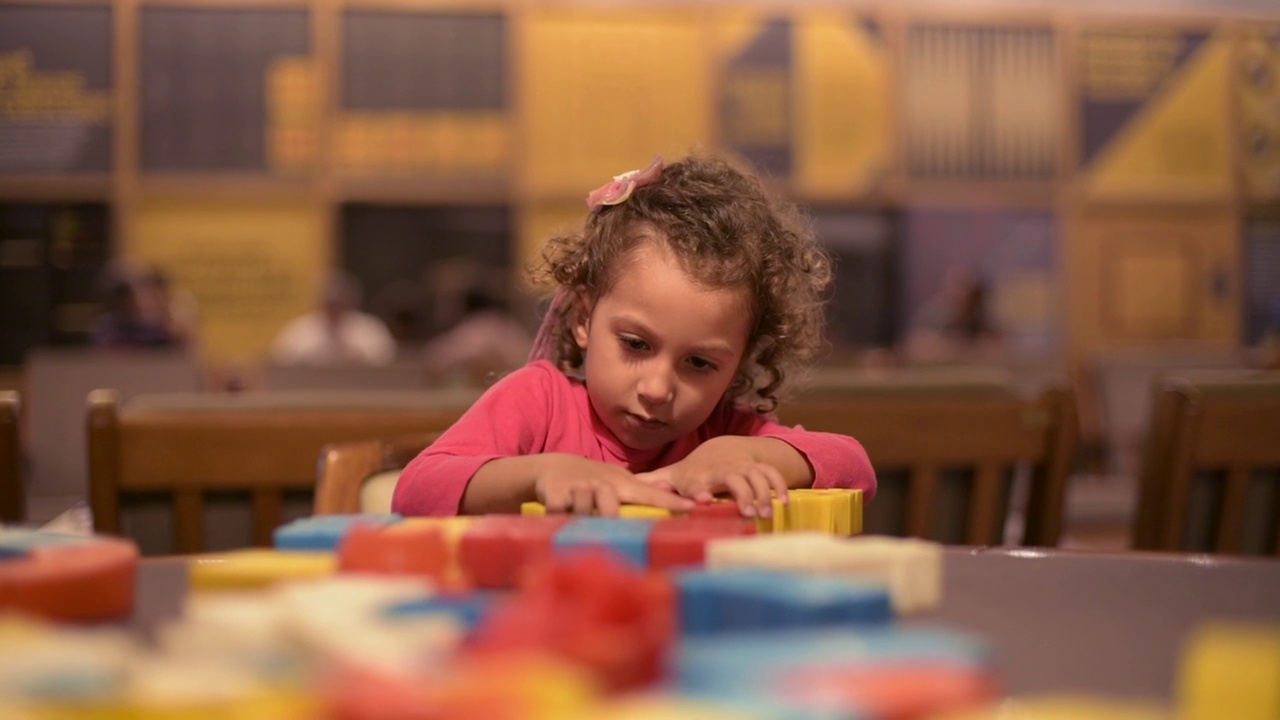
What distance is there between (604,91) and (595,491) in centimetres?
534

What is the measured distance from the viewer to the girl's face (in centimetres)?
136

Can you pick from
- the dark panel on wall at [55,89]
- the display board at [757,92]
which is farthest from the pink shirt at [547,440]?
the dark panel on wall at [55,89]

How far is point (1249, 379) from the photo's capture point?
6.85 feet

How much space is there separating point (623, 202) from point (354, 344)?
169 inches

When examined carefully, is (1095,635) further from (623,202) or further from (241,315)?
(241,315)

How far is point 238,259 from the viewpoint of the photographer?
5965mm

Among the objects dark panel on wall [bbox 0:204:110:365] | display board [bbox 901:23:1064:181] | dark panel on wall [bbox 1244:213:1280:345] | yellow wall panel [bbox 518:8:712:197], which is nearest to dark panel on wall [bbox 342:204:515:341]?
yellow wall panel [bbox 518:8:712:197]

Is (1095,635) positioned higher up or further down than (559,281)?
further down

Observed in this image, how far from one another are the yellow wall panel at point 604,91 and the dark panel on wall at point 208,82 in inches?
44.7

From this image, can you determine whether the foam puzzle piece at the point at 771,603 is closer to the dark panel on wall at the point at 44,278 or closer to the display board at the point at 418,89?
the display board at the point at 418,89

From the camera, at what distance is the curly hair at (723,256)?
4.76ft

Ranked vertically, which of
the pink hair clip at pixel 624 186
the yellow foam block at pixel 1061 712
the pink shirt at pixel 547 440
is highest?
the pink hair clip at pixel 624 186

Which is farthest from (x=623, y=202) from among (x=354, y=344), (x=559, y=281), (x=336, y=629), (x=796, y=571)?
(x=354, y=344)

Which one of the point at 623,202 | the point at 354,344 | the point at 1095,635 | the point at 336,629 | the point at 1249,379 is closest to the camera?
the point at 336,629
